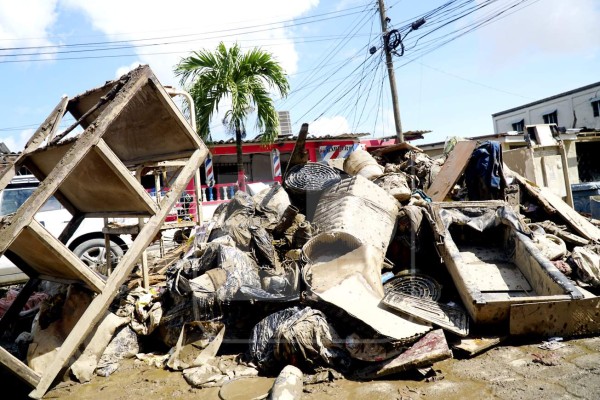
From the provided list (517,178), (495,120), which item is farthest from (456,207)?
(495,120)

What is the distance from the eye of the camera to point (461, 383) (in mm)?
2809

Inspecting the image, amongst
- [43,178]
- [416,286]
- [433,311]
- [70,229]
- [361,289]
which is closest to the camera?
[433,311]

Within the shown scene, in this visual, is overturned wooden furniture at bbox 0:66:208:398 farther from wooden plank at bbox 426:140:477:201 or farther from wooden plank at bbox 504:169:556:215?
wooden plank at bbox 504:169:556:215

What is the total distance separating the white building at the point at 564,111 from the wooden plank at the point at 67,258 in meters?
21.7

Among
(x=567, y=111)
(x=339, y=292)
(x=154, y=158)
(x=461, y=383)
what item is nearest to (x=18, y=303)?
(x=154, y=158)

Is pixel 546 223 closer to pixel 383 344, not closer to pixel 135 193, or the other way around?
pixel 383 344

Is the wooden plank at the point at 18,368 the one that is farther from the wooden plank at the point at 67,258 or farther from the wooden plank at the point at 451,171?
the wooden plank at the point at 451,171

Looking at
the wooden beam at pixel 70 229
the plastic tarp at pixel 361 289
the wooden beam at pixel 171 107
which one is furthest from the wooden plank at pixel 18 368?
the plastic tarp at pixel 361 289

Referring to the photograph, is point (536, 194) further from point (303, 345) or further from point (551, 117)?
point (551, 117)

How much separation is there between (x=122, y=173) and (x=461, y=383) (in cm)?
277

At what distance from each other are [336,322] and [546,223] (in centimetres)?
357

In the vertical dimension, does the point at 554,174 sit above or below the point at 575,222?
above

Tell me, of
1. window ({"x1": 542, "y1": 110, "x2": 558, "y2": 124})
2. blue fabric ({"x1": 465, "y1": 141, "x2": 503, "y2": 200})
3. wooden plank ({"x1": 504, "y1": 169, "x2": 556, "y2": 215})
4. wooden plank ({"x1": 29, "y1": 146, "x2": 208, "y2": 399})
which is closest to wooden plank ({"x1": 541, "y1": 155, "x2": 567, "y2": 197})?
wooden plank ({"x1": 504, "y1": 169, "x2": 556, "y2": 215})

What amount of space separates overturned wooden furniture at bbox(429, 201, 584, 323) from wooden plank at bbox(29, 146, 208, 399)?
2.45 metres
